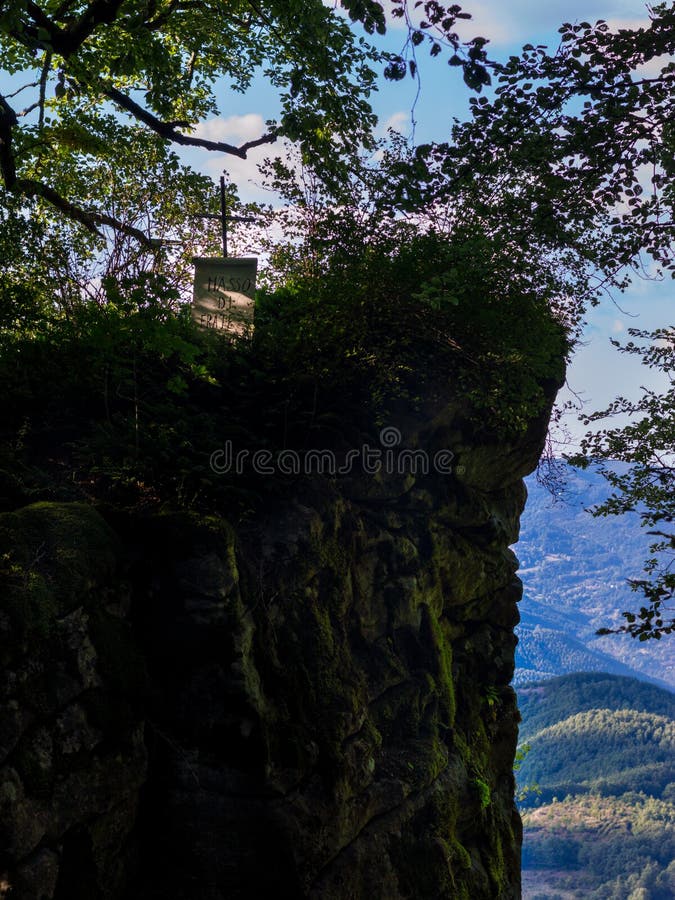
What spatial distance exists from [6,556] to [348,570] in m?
4.42

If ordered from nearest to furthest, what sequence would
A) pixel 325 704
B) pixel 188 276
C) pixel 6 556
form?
pixel 6 556 < pixel 325 704 < pixel 188 276

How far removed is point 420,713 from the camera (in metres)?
8.93

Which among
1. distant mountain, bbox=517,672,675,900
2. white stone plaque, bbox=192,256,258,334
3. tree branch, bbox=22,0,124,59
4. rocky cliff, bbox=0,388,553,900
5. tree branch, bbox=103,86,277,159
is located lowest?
distant mountain, bbox=517,672,675,900

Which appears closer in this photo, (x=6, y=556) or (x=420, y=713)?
(x=6, y=556)

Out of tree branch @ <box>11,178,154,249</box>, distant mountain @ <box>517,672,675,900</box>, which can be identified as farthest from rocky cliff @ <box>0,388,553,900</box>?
distant mountain @ <box>517,672,675,900</box>

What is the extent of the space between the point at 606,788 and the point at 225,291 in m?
185

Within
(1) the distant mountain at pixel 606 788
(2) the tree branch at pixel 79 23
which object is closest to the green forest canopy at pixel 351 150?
(2) the tree branch at pixel 79 23

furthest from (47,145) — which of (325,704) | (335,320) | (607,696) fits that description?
(607,696)

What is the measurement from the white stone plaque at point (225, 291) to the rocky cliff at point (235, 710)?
2.49 m

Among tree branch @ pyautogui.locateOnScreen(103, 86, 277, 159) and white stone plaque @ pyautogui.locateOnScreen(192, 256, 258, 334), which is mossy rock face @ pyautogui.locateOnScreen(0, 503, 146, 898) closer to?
white stone plaque @ pyautogui.locateOnScreen(192, 256, 258, 334)

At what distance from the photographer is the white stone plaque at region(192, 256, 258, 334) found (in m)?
8.66

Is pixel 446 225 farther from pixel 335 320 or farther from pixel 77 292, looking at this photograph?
pixel 77 292

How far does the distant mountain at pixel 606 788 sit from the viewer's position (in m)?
147

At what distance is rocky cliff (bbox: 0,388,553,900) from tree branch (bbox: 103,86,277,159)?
846 centimetres
